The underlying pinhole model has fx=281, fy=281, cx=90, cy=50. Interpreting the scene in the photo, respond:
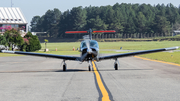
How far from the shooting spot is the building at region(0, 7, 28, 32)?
332 ft

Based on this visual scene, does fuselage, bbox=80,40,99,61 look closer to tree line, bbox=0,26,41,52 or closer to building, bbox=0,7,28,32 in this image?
tree line, bbox=0,26,41,52

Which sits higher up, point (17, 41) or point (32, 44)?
point (17, 41)

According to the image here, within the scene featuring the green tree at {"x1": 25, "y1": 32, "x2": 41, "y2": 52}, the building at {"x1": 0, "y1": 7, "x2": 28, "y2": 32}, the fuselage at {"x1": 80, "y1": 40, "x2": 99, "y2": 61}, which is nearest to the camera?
the fuselage at {"x1": 80, "y1": 40, "x2": 99, "y2": 61}

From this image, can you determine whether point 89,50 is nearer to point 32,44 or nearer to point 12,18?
point 32,44

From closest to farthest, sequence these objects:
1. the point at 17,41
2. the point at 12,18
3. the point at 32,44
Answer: the point at 17,41 → the point at 32,44 → the point at 12,18

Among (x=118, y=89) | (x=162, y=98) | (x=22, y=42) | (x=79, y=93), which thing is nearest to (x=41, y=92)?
(x=79, y=93)

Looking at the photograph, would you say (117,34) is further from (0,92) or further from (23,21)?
(0,92)

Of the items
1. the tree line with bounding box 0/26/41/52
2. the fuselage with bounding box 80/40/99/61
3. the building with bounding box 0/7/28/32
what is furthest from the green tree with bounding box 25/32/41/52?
the fuselage with bounding box 80/40/99/61

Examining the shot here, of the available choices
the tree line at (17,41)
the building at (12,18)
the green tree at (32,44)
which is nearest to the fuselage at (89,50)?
the tree line at (17,41)

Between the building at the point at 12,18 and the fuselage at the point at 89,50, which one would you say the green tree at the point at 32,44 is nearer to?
the building at the point at 12,18

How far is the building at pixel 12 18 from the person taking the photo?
101250 mm

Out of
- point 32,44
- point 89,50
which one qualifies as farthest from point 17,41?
point 89,50

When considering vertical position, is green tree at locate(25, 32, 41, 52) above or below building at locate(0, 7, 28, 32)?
below

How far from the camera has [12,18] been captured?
103 metres
